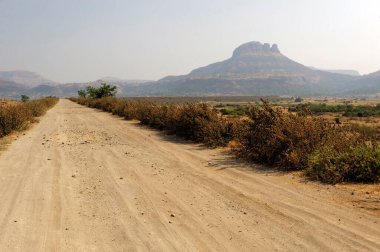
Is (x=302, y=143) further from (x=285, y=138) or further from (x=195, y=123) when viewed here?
(x=195, y=123)

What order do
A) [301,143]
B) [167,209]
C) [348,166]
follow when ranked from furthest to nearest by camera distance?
[301,143]
[348,166]
[167,209]

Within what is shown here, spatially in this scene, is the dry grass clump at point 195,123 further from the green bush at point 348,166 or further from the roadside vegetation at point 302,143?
→ the green bush at point 348,166

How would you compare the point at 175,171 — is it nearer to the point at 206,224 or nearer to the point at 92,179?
the point at 92,179

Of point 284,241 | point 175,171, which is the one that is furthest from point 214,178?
point 284,241

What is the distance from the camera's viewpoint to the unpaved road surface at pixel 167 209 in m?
5.47

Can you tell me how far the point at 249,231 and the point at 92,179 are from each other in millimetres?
4516

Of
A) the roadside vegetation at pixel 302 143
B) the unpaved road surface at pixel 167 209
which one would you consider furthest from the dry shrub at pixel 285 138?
the unpaved road surface at pixel 167 209

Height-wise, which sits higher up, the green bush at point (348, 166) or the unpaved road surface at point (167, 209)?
the green bush at point (348, 166)

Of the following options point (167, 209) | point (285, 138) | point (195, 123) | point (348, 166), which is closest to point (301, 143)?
point (285, 138)

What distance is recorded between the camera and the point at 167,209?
22.8 ft

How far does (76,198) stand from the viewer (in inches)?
301

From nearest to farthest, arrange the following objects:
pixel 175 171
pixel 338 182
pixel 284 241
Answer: pixel 284 241 → pixel 338 182 → pixel 175 171

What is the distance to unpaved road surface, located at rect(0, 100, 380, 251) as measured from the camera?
5.47 meters

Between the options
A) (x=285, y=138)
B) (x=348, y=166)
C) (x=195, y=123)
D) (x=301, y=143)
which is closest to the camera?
(x=348, y=166)
